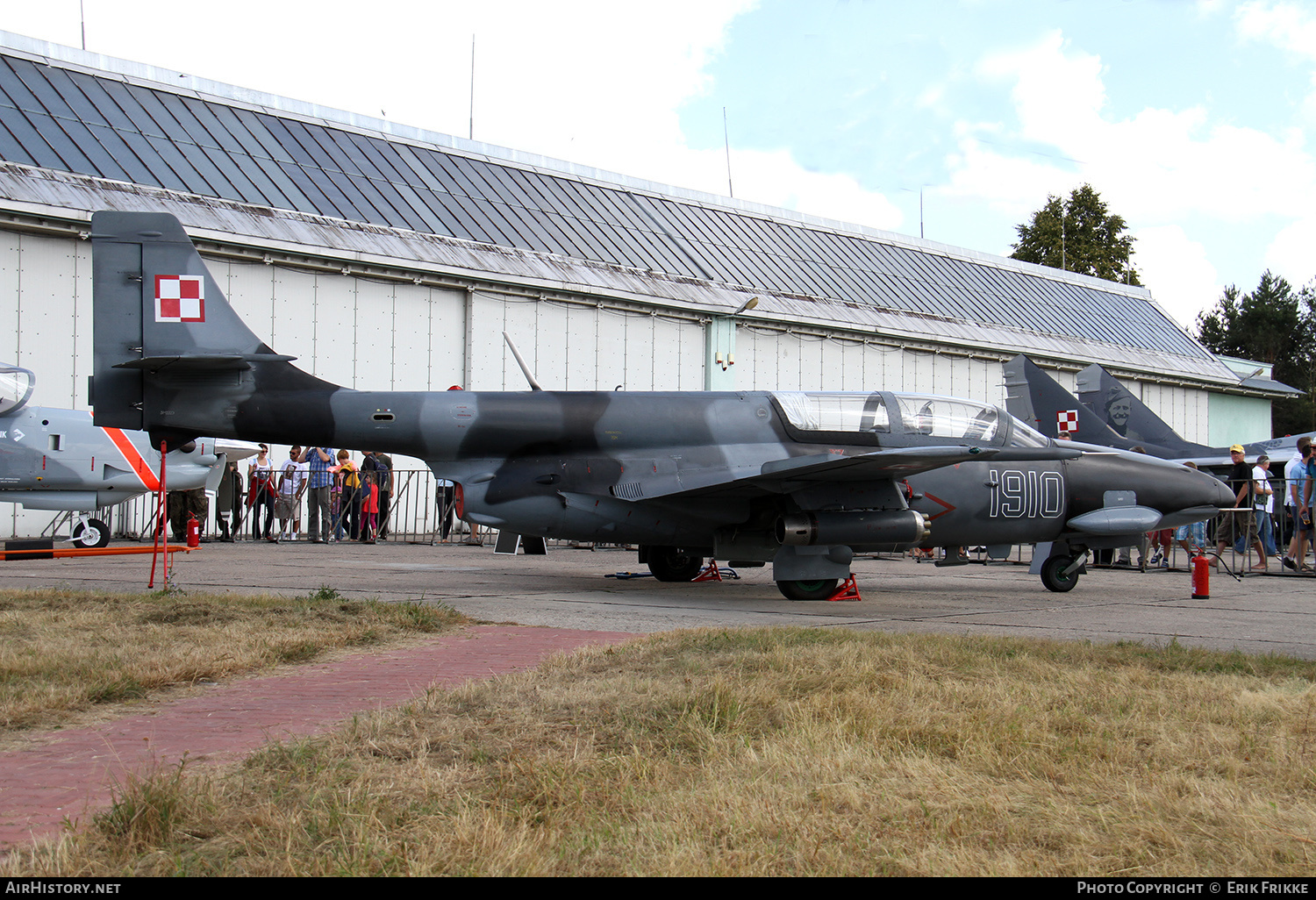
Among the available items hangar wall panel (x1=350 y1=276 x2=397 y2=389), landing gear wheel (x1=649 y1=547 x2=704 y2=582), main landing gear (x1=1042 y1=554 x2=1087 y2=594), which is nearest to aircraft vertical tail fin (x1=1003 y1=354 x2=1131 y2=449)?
main landing gear (x1=1042 y1=554 x2=1087 y2=594)

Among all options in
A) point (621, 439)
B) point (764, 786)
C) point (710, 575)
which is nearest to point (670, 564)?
point (710, 575)

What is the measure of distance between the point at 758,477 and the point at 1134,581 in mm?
7187

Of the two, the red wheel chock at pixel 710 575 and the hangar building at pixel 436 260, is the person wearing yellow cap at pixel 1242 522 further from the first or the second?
the hangar building at pixel 436 260

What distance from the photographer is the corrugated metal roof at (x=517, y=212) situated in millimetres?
22297

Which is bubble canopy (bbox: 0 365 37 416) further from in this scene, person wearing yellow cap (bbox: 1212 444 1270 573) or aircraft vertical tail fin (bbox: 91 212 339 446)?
person wearing yellow cap (bbox: 1212 444 1270 573)

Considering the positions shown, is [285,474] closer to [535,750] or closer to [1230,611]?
[1230,611]

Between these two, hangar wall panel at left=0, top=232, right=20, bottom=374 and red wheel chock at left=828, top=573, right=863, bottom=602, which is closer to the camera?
red wheel chock at left=828, top=573, right=863, bottom=602

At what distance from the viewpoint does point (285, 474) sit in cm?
2094

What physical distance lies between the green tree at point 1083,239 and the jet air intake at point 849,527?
5429 centimetres

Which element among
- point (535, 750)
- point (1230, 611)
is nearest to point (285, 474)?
point (1230, 611)

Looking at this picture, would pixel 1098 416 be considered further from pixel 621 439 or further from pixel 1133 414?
pixel 621 439

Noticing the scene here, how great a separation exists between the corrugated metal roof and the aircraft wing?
16387mm

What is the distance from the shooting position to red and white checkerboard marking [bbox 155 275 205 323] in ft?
32.5

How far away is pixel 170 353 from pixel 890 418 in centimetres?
731
